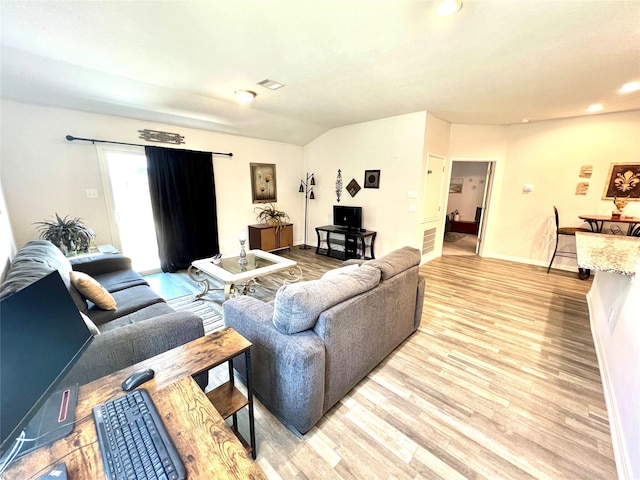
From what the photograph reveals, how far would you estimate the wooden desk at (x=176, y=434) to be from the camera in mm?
687

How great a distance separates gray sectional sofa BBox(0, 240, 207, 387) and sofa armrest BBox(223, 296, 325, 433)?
0.36 m

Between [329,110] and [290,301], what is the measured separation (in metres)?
3.56

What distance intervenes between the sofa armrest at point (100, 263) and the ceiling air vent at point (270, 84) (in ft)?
8.51

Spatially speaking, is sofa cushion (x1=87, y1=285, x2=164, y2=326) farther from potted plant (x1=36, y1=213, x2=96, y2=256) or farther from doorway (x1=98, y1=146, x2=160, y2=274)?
doorway (x1=98, y1=146, x2=160, y2=274)

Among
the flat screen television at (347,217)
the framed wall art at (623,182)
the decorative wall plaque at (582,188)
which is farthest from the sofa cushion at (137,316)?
the framed wall art at (623,182)

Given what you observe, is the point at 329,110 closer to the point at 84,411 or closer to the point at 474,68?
the point at 474,68

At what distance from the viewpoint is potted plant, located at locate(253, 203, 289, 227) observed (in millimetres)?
5387

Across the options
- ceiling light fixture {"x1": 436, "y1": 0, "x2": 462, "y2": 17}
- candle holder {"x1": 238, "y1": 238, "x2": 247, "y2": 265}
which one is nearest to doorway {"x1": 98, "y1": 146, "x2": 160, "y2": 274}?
candle holder {"x1": 238, "y1": 238, "x2": 247, "y2": 265}

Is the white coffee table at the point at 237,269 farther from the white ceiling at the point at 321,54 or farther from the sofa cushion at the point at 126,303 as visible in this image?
the white ceiling at the point at 321,54

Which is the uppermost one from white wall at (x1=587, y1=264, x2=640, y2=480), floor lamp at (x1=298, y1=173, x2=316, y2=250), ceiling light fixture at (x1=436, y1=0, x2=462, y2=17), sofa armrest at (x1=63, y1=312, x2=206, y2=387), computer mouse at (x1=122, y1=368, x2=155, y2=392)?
ceiling light fixture at (x1=436, y1=0, x2=462, y2=17)

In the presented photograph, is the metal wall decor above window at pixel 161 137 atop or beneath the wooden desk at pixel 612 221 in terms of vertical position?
atop

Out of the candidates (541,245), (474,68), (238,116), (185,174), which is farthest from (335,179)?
(541,245)

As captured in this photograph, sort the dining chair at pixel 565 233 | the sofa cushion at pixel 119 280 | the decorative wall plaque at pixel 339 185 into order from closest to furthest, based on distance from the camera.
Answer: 1. the sofa cushion at pixel 119 280
2. the dining chair at pixel 565 233
3. the decorative wall plaque at pixel 339 185

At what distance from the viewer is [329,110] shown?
404 centimetres
